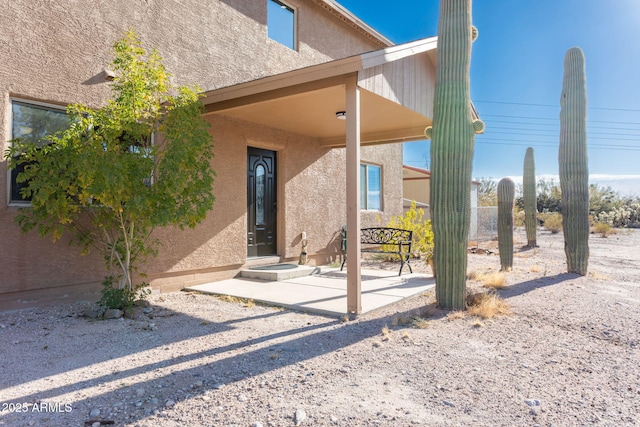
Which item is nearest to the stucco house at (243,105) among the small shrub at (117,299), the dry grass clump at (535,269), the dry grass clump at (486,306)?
the small shrub at (117,299)

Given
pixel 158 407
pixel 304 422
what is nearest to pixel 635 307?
pixel 304 422

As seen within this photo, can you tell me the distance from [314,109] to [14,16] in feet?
14.1

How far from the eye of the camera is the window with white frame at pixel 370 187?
11773 mm

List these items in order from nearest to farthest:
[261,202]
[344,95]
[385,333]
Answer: [385,333]
[344,95]
[261,202]

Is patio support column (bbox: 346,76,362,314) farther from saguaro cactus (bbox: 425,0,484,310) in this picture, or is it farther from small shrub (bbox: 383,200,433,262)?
small shrub (bbox: 383,200,433,262)

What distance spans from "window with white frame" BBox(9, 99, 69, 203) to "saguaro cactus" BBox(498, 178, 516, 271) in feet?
27.5

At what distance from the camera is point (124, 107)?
491 centimetres

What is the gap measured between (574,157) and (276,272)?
674cm

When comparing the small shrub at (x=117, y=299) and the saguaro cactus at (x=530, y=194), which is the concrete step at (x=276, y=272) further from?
the saguaro cactus at (x=530, y=194)

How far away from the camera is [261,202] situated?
865 cm

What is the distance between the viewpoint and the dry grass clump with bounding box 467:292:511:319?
521cm

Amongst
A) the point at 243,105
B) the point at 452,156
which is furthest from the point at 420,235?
the point at 243,105

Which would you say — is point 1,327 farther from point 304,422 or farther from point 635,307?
point 635,307

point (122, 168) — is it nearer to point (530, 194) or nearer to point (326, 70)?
point (326, 70)
